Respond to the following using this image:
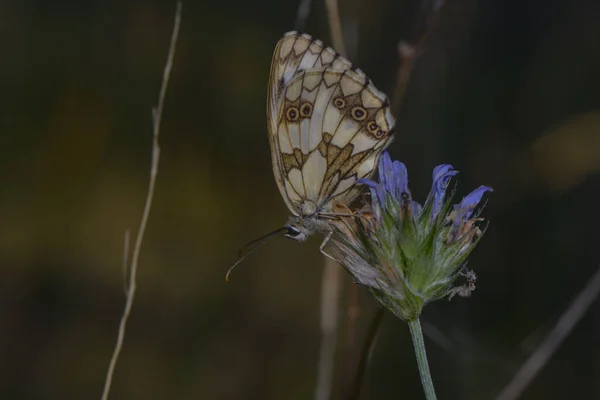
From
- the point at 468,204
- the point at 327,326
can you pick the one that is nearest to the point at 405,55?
the point at 468,204

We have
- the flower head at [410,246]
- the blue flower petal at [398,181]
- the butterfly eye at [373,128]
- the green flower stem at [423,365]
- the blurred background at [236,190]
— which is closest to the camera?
the green flower stem at [423,365]

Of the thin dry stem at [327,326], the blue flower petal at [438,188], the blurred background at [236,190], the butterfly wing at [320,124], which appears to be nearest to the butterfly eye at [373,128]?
the butterfly wing at [320,124]

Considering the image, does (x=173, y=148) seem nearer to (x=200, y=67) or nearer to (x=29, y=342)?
(x=200, y=67)

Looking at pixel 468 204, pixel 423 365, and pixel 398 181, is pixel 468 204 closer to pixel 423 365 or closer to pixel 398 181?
pixel 398 181

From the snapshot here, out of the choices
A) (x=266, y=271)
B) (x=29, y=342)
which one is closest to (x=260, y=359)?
(x=266, y=271)

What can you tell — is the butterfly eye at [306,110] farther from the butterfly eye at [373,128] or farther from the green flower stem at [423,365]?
the green flower stem at [423,365]

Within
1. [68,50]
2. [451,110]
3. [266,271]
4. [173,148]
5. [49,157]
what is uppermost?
[451,110]
